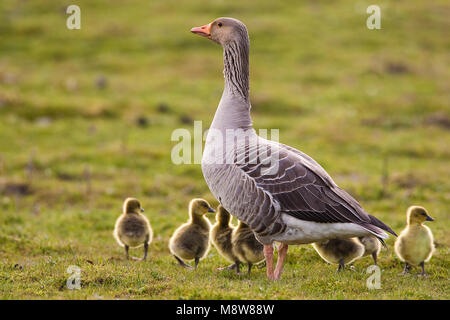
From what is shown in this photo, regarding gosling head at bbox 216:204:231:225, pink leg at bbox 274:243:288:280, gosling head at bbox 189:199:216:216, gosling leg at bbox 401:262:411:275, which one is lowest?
gosling leg at bbox 401:262:411:275

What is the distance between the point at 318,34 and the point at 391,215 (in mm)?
21465

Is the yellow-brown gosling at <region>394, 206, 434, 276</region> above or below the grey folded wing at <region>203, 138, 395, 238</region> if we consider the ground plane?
below

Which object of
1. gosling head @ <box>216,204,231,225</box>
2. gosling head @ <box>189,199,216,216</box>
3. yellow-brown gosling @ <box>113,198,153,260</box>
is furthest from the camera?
yellow-brown gosling @ <box>113,198,153,260</box>

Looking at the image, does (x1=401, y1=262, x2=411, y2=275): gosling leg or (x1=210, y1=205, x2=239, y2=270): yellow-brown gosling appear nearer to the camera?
(x1=401, y1=262, x2=411, y2=275): gosling leg

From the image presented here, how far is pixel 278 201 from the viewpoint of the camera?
317 inches

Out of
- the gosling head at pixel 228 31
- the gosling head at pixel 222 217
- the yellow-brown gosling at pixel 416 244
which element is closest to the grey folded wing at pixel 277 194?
the yellow-brown gosling at pixel 416 244

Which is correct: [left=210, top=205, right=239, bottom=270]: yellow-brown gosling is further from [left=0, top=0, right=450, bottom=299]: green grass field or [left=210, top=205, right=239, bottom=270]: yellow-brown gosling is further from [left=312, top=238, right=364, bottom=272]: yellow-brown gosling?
[left=312, top=238, right=364, bottom=272]: yellow-brown gosling

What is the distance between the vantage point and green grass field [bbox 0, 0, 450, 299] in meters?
8.92

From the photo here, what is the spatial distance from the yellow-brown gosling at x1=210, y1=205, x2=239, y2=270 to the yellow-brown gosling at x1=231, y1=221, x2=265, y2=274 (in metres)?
0.14

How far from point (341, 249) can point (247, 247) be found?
4.73 ft

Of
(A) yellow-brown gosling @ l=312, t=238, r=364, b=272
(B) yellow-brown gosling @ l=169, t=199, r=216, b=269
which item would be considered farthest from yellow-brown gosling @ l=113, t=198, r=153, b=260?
(A) yellow-brown gosling @ l=312, t=238, r=364, b=272

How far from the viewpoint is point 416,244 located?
8.99 metres

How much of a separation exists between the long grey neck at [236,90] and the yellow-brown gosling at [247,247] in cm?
173
